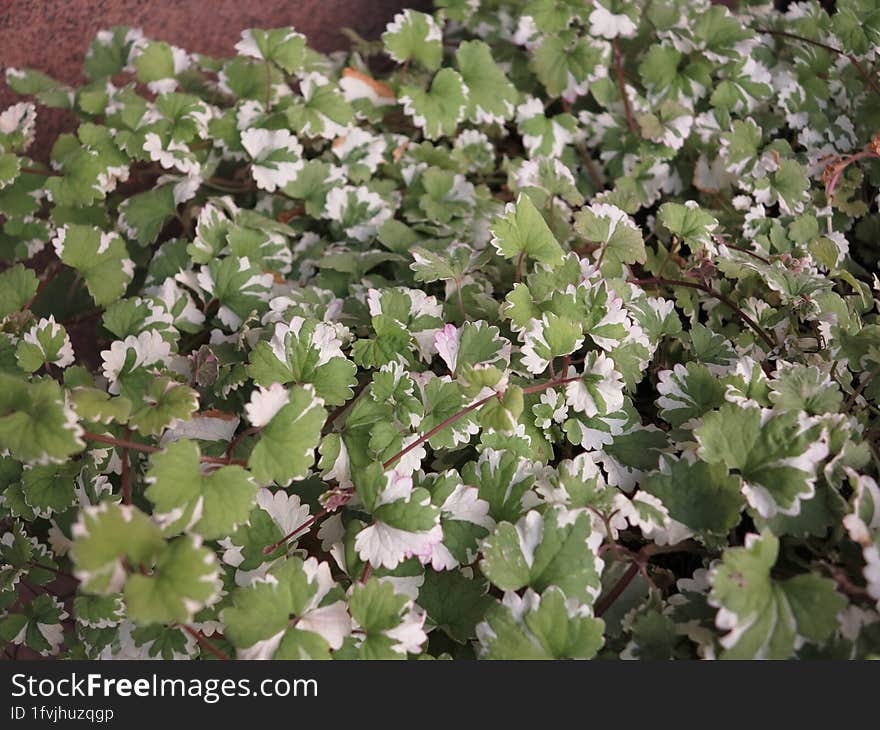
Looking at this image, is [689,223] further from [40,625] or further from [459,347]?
[40,625]

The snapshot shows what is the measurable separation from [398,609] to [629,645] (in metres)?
0.26

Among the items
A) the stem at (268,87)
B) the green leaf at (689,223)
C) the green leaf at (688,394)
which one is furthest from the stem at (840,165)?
the stem at (268,87)

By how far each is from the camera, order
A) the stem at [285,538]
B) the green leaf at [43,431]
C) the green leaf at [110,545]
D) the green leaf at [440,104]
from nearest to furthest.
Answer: the green leaf at [110,545]
the green leaf at [43,431]
the stem at [285,538]
the green leaf at [440,104]

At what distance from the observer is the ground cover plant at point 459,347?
2.73ft

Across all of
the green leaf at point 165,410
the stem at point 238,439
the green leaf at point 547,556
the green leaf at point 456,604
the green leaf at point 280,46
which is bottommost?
the green leaf at point 456,604

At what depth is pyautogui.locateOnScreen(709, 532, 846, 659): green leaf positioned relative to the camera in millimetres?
772

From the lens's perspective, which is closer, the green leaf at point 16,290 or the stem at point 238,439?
the stem at point 238,439

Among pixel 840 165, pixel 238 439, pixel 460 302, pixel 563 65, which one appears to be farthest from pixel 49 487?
pixel 840 165

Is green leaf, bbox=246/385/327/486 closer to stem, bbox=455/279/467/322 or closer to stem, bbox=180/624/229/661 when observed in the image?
stem, bbox=180/624/229/661

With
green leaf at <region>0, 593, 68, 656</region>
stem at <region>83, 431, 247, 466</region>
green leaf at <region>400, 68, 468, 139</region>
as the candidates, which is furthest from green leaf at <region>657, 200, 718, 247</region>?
green leaf at <region>0, 593, 68, 656</region>

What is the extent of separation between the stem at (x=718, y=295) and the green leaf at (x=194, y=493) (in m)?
0.70

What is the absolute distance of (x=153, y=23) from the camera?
5.39ft

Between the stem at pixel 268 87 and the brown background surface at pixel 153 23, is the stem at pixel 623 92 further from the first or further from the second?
the stem at pixel 268 87

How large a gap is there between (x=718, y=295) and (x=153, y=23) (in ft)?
4.32
